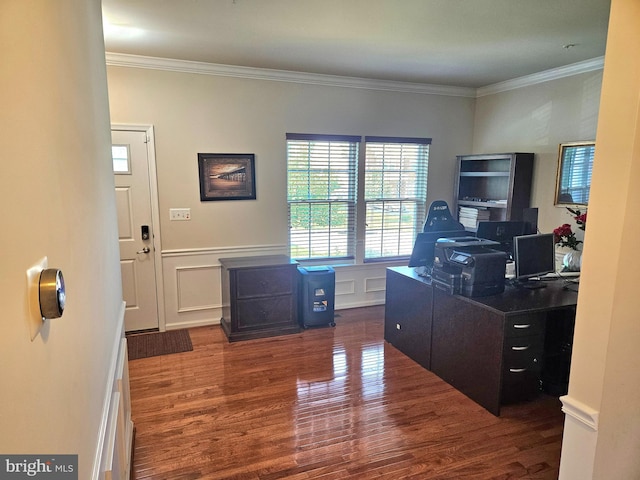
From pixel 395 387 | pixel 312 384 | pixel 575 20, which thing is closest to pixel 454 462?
pixel 395 387

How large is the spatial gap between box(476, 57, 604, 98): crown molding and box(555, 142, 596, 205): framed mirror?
0.72 metres

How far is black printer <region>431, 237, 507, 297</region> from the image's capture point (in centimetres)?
301

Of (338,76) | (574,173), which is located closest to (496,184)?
(574,173)

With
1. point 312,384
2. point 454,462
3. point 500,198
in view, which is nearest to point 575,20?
point 500,198

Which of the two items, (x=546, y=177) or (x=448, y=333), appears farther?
(x=546, y=177)

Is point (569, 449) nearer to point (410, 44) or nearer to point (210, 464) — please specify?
point (210, 464)

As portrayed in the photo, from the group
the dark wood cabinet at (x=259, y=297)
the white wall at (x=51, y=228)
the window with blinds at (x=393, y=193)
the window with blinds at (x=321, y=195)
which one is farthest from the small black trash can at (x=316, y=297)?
the white wall at (x=51, y=228)

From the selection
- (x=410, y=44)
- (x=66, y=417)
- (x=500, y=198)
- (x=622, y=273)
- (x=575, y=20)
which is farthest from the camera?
(x=500, y=198)

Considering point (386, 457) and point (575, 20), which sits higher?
point (575, 20)

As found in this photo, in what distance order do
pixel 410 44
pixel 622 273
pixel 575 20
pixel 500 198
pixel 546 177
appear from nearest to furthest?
pixel 622 273 → pixel 575 20 → pixel 410 44 → pixel 546 177 → pixel 500 198

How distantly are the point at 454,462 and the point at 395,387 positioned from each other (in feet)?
2.85

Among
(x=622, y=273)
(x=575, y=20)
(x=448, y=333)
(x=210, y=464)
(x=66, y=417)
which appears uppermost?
(x=575, y=20)

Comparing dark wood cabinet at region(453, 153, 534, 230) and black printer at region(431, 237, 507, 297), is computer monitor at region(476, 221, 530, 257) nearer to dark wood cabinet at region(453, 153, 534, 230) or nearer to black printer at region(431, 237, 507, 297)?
black printer at region(431, 237, 507, 297)

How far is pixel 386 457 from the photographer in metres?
2.40
